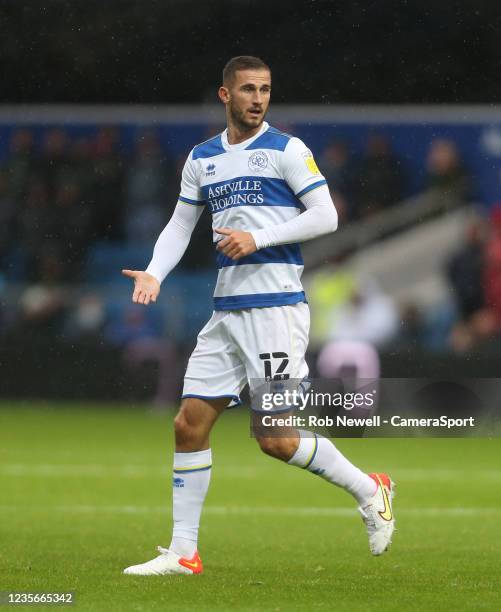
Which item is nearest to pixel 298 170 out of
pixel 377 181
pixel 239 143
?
pixel 239 143

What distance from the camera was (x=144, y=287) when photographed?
6.46 m

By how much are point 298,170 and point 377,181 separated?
12.3 meters

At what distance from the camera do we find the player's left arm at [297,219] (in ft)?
20.3

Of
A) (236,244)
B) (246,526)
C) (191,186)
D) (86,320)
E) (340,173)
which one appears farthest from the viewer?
(340,173)

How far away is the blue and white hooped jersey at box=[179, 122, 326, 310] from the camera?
254 inches

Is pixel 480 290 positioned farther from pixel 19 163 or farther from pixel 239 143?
pixel 239 143

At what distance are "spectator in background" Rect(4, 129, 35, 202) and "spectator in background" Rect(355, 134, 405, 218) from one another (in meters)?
4.11

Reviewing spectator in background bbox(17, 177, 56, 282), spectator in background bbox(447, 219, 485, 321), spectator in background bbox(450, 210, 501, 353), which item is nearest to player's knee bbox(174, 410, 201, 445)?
spectator in background bbox(450, 210, 501, 353)

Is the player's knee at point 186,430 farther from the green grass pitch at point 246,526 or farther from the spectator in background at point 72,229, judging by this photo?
the spectator in background at point 72,229

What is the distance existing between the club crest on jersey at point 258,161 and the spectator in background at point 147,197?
12.1 m

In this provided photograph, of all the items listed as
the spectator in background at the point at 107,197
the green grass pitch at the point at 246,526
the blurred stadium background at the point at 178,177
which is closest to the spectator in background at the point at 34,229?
the blurred stadium background at the point at 178,177
